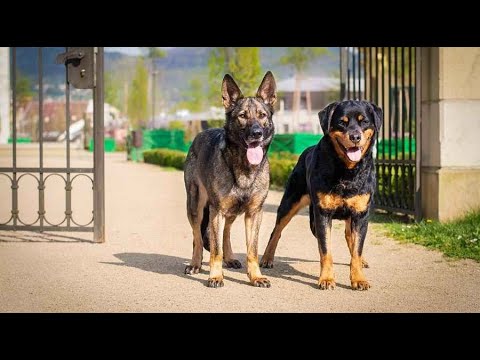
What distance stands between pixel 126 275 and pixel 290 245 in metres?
2.90

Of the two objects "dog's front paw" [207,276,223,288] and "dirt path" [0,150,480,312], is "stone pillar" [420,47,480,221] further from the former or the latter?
"dog's front paw" [207,276,223,288]

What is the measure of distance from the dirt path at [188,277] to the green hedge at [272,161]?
21.8 feet

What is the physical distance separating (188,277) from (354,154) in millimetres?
2190

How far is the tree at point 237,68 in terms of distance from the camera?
29891mm

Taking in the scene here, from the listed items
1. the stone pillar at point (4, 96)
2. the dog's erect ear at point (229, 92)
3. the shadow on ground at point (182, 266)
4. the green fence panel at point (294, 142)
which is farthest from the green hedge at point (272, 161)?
the stone pillar at point (4, 96)

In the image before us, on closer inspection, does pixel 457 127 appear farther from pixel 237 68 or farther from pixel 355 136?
pixel 237 68

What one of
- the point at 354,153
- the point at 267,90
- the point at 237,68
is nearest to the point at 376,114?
the point at 354,153

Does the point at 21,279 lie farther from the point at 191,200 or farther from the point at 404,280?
the point at 404,280

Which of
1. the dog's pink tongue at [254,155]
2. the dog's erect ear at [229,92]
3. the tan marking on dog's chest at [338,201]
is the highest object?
the dog's erect ear at [229,92]

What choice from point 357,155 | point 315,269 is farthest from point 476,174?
point 357,155

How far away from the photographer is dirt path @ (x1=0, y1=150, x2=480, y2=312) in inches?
256

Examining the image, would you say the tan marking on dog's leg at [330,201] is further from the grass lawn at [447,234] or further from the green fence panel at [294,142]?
the green fence panel at [294,142]

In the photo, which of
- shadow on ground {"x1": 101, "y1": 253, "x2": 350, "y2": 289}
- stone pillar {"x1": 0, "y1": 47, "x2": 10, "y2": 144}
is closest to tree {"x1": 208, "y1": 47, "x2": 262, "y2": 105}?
shadow on ground {"x1": 101, "y1": 253, "x2": 350, "y2": 289}

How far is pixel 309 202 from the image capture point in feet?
26.0
